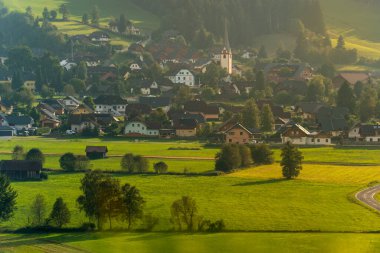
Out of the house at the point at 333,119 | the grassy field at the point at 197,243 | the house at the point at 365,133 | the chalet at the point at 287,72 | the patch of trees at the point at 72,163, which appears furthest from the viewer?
the chalet at the point at 287,72

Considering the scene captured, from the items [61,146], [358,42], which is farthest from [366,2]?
[61,146]

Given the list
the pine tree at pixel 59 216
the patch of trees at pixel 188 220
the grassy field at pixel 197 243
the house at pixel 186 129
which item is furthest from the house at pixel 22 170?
the house at pixel 186 129

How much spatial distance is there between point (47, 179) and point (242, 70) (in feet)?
87.5

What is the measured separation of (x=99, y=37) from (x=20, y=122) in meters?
20.5

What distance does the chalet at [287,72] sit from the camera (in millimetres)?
43156

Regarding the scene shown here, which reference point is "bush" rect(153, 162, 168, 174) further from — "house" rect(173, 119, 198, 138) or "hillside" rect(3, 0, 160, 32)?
"hillside" rect(3, 0, 160, 32)

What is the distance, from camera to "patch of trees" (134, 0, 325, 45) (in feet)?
185

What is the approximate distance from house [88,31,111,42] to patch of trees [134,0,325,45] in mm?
4762

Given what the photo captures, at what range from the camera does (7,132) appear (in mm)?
30609

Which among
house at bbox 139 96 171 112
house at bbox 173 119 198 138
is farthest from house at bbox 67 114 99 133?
house at bbox 139 96 171 112

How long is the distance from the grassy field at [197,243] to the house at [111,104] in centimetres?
2129

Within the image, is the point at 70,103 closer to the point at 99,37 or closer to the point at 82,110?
the point at 82,110

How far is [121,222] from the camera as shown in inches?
646

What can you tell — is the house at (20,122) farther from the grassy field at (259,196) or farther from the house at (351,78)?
the house at (351,78)
